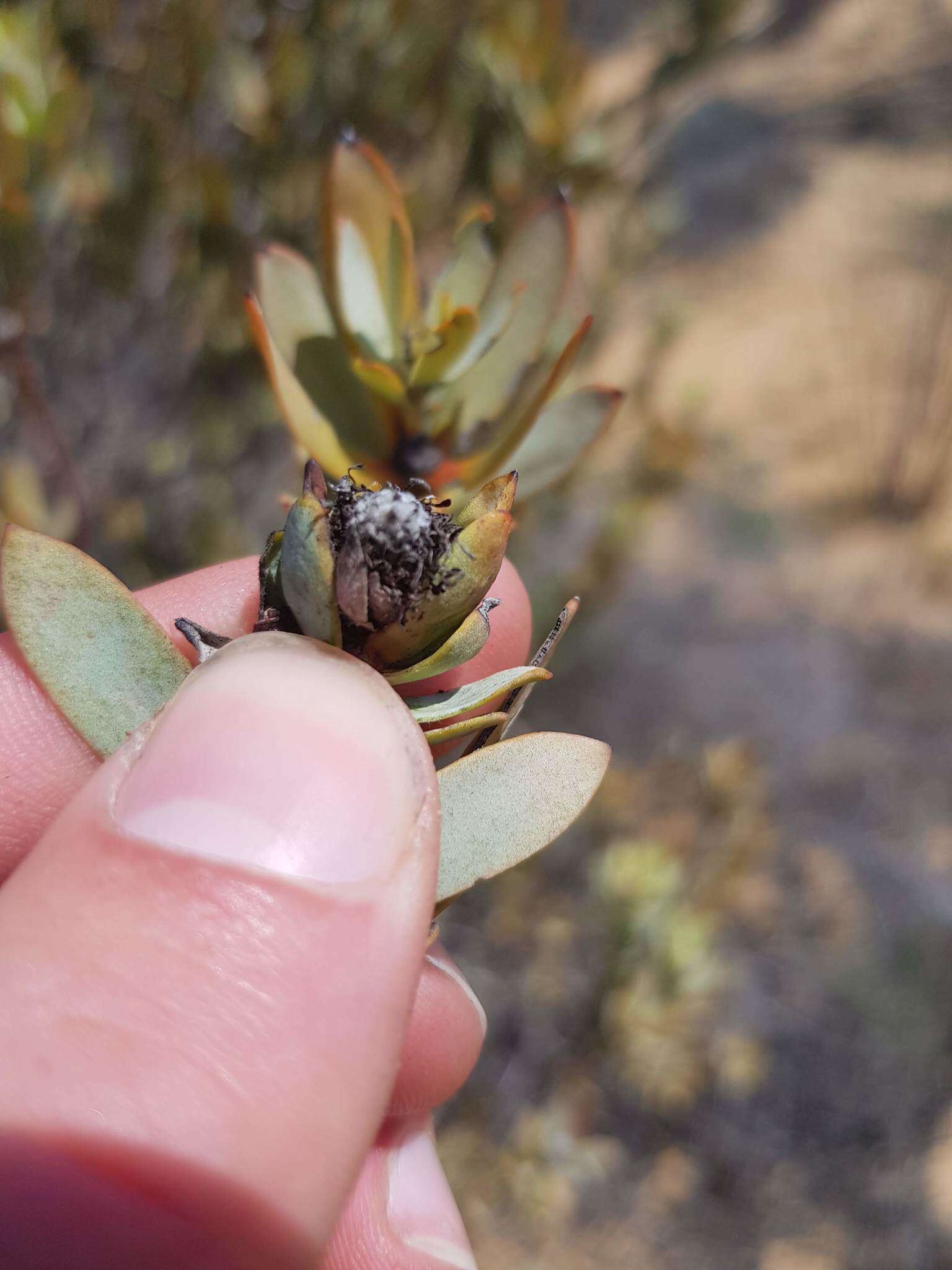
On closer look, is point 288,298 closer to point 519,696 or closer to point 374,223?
point 374,223

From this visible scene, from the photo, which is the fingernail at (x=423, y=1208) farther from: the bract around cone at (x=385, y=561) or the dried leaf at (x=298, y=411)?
the dried leaf at (x=298, y=411)

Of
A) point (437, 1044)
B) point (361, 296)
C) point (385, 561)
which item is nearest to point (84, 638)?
point (385, 561)

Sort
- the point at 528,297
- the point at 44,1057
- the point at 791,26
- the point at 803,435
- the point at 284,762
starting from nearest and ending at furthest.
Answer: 1. the point at 44,1057
2. the point at 284,762
3. the point at 528,297
4. the point at 803,435
5. the point at 791,26

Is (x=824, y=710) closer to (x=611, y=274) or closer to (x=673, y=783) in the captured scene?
(x=673, y=783)

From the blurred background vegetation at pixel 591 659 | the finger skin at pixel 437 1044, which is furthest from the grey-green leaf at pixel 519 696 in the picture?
the blurred background vegetation at pixel 591 659

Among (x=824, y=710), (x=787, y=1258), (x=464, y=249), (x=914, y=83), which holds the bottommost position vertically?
(x=787, y=1258)

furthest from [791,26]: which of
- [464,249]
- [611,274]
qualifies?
[464,249]
